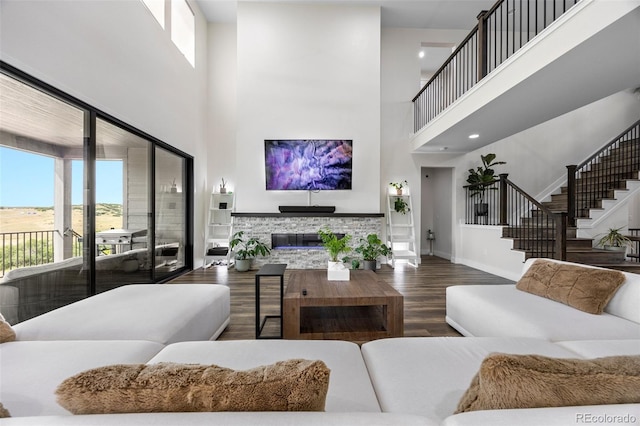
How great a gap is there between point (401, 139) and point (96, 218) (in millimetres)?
5844

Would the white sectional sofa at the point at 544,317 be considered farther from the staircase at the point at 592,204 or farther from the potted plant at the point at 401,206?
the potted plant at the point at 401,206

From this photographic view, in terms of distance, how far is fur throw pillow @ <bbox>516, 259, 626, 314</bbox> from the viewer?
191 centimetres

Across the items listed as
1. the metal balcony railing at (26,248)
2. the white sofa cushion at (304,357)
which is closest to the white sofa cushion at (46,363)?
the white sofa cushion at (304,357)

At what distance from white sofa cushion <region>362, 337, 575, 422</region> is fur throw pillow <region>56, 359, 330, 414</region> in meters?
0.50

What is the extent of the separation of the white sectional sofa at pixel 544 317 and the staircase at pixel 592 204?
2.52 meters

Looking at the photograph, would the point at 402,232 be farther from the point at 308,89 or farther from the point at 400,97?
the point at 308,89

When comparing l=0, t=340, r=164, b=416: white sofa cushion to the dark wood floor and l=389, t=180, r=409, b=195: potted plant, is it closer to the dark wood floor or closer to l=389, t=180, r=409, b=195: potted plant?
the dark wood floor

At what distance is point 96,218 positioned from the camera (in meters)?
2.99

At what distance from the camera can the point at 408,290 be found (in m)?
4.04

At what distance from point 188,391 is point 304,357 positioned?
72 cm

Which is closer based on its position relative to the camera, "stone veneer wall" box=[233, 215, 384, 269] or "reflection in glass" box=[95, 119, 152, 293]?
"reflection in glass" box=[95, 119, 152, 293]

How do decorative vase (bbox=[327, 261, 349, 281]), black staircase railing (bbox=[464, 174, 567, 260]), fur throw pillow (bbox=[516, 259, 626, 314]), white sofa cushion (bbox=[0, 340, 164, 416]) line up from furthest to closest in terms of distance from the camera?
black staircase railing (bbox=[464, 174, 567, 260])
decorative vase (bbox=[327, 261, 349, 281])
fur throw pillow (bbox=[516, 259, 626, 314])
white sofa cushion (bbox=[0, 340, 164, 416])

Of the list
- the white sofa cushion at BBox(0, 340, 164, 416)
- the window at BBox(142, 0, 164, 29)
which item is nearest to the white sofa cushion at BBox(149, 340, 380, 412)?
the white sofa cushion at BBox(0, 340, 164, 416)

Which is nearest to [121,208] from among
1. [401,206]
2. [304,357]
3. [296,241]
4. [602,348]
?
[296,241]
